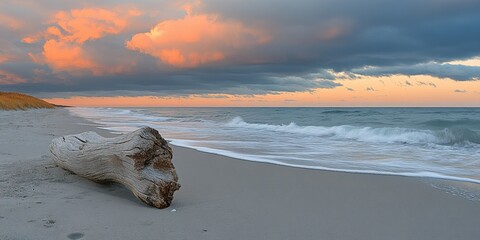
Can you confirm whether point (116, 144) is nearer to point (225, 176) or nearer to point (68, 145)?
point (68, 145)

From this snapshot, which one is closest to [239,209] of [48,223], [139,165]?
[139,165]

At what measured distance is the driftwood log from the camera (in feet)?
12.8

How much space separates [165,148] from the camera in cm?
420

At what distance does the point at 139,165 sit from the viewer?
398cm

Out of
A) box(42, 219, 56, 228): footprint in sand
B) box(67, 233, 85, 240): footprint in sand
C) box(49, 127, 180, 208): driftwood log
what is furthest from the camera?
box(49, 127, 180, 208): driftwood log

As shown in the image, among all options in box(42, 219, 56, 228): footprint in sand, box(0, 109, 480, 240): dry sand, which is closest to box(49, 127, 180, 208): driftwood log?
box(0, 109, 480, 240): dry sand

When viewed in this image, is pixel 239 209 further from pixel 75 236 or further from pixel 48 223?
pixel 48 223

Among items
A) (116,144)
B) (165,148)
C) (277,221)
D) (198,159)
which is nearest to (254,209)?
(277,221)

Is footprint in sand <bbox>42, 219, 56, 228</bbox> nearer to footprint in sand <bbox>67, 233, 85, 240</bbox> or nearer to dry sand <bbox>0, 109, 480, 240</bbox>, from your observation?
dry sand <bbox>0, 109, 480, 240</bbox>

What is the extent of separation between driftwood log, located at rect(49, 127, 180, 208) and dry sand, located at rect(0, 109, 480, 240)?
0.51 feet

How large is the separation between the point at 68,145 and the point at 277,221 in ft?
10.9

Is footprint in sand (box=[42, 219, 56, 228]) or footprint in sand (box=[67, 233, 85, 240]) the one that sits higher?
footprint in sand (box=[42, 219, 56, 228])

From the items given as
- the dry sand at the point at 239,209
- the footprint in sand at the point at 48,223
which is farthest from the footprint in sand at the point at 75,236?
the footprint in sand at the point at 48,223

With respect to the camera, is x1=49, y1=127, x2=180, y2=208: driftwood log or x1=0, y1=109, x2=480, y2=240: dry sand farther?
x1=49, y1=127, x2=180, y2=208: driftwood log
